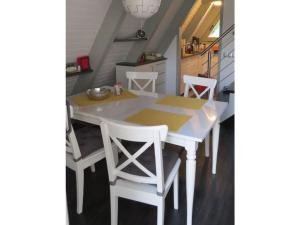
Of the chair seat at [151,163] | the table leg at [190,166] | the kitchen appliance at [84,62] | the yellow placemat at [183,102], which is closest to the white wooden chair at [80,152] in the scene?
the chair seat at [151,163]

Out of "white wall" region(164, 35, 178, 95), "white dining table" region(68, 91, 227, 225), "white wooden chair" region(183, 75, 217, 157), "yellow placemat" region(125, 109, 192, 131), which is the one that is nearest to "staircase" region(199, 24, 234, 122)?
"white wall" region(164, 35, 178, 95)

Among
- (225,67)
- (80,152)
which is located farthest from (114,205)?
(225,67)

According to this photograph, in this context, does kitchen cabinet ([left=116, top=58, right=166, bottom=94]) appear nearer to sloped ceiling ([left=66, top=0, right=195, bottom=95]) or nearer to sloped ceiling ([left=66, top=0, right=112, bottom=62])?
sloped ceiling ([left=66, top=0, right=195, bottom=95])

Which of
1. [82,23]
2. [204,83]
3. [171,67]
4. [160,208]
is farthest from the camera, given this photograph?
[171,67]

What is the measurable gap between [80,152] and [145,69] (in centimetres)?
214

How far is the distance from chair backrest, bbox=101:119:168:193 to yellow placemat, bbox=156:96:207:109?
0.73m

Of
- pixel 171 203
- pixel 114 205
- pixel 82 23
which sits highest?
pixel 82 23

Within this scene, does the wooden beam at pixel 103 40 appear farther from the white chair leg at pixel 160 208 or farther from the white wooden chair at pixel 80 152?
the white chair leg at pixel 160 208

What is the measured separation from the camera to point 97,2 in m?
2.45

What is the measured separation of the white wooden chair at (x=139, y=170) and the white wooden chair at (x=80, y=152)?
13.7 inches

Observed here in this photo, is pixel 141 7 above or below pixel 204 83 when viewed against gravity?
above

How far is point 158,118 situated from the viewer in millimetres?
1920

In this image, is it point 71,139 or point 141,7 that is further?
point 141,7

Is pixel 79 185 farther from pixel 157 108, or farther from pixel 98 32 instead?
pixel 98 32
